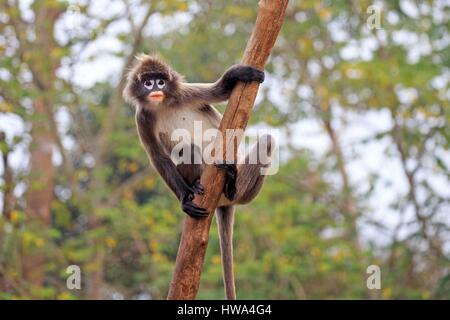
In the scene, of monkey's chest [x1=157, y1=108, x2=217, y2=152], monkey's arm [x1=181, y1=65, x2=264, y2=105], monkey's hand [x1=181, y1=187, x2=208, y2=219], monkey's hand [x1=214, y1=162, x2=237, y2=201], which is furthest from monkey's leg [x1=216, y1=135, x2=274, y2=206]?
monkey's hand [x1=181, y1=187, x2=208, y2=219]

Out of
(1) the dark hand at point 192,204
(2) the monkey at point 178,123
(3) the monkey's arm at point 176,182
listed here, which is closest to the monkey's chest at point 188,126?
(2) the monkey at point 178,123

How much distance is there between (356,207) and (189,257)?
7219mm

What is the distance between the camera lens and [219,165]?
508 cm

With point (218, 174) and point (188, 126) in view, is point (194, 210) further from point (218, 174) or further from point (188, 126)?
point (188, 126)

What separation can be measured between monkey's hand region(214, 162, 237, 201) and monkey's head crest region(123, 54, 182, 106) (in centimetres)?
95


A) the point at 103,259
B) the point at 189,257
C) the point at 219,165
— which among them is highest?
the point at 103,259

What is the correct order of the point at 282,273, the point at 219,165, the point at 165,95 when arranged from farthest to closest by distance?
the point at 282,273 < the point at 165,95 < the point at 219,165

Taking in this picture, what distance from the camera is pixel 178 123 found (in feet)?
19.8

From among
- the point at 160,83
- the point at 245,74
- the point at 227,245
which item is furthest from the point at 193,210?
the point at 160,83

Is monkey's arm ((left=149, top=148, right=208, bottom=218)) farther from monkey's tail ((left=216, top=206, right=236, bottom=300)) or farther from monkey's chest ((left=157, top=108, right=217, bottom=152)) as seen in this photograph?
monkey's tail ((left=216, top=206, right=236, bottom=300))

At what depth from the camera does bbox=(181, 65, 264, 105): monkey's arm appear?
16.9ft

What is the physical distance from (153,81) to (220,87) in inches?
25.6
